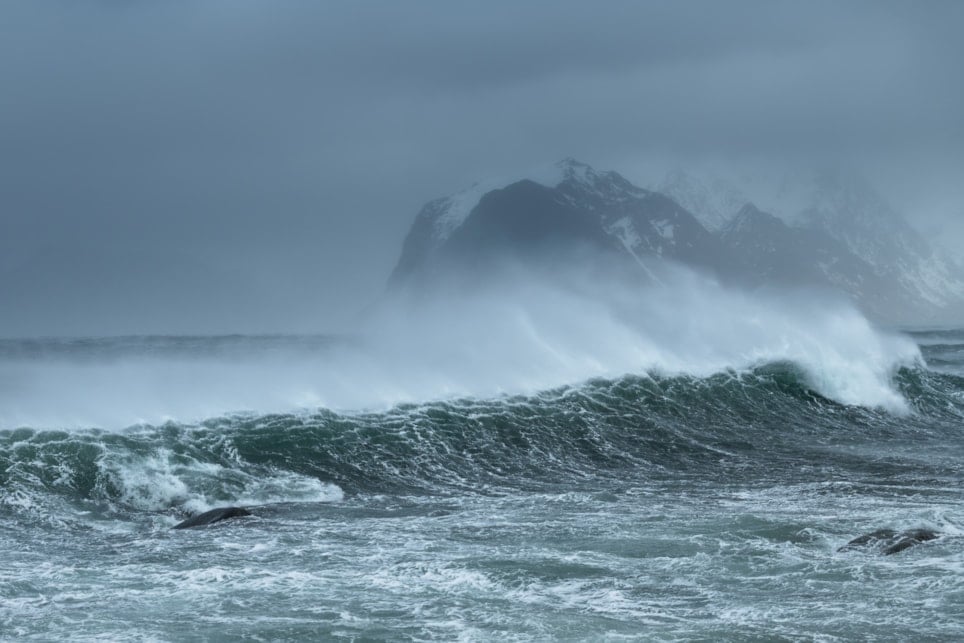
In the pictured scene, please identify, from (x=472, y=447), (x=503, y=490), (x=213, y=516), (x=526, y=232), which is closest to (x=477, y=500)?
(x=503, y=490)

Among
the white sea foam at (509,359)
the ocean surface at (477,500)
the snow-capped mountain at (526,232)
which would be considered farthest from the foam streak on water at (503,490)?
the snow-capped mountain at (526,232)

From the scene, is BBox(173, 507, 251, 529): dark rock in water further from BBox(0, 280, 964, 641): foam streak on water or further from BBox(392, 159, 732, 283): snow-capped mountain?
BBox(392, 159, 732, 283): snow-capped mountain

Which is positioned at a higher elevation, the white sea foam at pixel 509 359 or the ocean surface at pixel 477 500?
the white sea foam at pixel 509 359

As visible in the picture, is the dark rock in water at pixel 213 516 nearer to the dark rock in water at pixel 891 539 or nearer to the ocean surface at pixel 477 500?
the ocean surface at pixel 477 500

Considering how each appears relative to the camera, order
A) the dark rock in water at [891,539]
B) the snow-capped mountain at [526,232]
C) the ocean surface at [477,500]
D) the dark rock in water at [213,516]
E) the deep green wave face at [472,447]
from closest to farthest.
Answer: the ocean surface at [477,500] < the dark rock in water at [891,539] < the dark rock in water at [213,516] < the deep green wave face at [472,447] < the snow-capped mountain at [526,232]

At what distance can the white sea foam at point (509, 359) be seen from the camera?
2934 centimetres

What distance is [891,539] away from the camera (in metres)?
16.8

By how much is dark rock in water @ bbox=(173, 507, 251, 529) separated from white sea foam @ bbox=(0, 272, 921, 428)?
7397mm

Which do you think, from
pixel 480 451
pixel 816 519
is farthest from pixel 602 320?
pixel 816 519

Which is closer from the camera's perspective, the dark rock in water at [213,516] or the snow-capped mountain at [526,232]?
the dark rock in water at [213,516]

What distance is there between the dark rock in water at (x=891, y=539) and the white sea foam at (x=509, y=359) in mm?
15822

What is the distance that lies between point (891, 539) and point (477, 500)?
308 inches

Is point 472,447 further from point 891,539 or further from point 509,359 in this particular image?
point 891,539

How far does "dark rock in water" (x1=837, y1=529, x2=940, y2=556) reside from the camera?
16.5 metres
